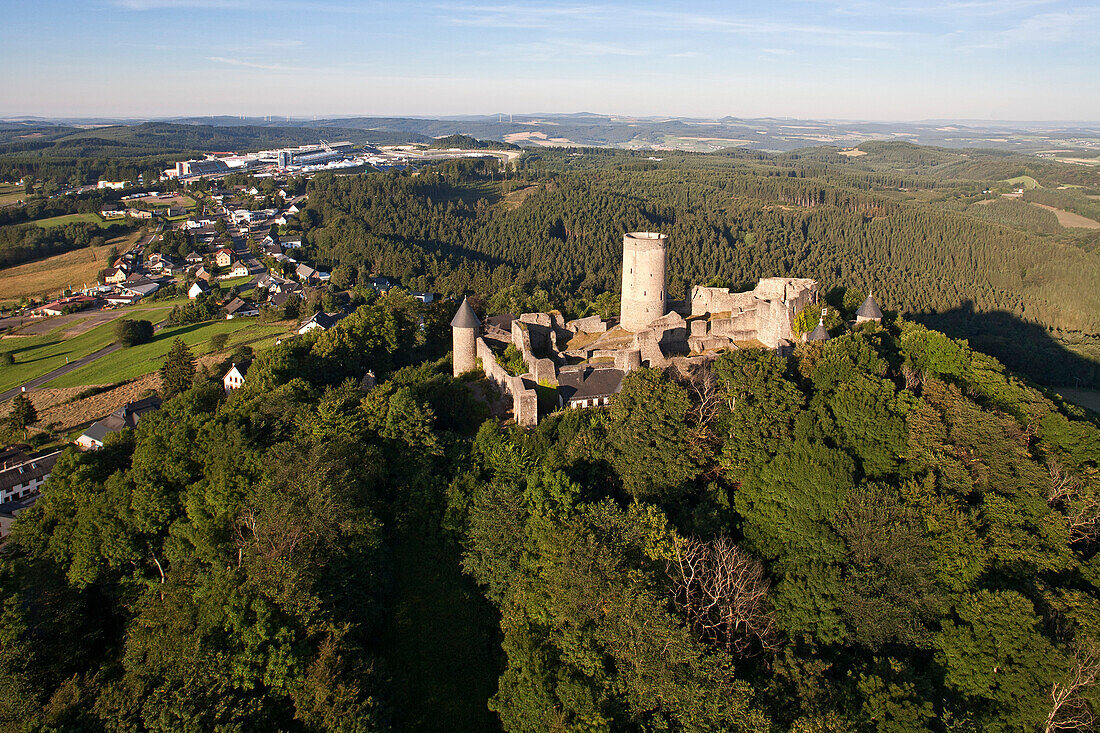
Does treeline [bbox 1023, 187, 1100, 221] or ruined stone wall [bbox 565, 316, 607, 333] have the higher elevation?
treeline [bbox 1023, 187, 1100, 221]

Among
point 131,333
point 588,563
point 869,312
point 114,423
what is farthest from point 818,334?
point 131,333

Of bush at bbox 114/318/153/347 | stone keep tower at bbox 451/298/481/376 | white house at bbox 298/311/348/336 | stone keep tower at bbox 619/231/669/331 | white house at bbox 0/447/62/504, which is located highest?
stone keep tower at bbox 619/231/669/331

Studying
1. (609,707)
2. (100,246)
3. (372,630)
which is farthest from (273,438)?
(100,246)

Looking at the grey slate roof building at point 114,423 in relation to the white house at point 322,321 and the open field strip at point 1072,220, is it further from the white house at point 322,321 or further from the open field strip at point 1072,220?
the open field strip at point 1072,220

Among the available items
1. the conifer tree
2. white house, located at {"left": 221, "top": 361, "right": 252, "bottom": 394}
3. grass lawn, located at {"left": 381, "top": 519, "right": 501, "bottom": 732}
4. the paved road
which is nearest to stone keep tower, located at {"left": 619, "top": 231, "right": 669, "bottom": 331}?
grass lawn, located at {"left": 381, "top": 519, "right": 501, "bottom": 732}

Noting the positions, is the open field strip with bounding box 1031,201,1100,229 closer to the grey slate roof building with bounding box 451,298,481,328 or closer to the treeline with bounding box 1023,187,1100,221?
the treeline with bounding box 1023,187,1100,221
